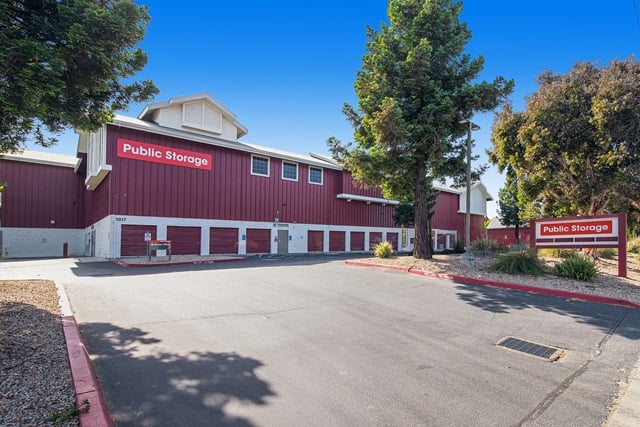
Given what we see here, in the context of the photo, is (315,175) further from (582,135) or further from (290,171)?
(582,135)

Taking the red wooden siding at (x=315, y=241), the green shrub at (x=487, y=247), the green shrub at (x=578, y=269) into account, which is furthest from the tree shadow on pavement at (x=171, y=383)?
the red wooden siding at (x=315, y=241)

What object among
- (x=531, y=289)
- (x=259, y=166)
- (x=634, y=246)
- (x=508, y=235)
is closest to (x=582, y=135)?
(x=531, y=289)

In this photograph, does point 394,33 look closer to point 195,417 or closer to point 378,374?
point 378,374

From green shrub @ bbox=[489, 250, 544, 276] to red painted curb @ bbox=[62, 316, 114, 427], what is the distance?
10.9m

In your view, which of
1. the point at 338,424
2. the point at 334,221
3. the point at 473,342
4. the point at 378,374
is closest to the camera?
the point at 338,424

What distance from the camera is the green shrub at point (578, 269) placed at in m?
9.68

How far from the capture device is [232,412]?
3.03m

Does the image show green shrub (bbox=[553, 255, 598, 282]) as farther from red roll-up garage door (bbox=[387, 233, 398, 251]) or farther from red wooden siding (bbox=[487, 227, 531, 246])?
red wooden siding (bbox=[487, 227, 531, 246])

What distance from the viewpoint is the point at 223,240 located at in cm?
2153

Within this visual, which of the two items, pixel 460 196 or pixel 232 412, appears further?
pixel 460 196

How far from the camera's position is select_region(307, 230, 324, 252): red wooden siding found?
85.3 ft

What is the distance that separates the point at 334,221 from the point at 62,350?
78.3 feet

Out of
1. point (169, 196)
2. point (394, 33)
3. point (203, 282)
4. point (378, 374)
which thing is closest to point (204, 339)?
point (378, 374)

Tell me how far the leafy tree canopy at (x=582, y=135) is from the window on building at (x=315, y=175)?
13760mm
